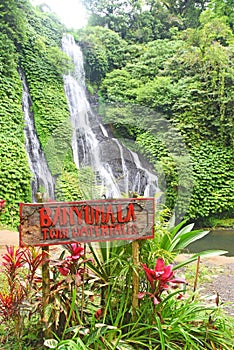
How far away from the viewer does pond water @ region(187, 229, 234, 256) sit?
644cm

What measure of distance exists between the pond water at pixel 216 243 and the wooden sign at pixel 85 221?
4.69m

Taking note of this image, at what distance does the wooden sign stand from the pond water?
4.69m

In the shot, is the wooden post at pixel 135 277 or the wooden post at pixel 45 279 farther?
the wooden post at pixel 135 277

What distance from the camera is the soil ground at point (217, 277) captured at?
3045 mm

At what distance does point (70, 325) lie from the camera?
1688mm

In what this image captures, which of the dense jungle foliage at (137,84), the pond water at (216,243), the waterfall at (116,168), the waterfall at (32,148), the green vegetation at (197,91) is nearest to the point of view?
the waterfall at (116,168)

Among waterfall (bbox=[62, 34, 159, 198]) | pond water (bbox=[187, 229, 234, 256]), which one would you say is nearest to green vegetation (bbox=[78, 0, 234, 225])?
pond water (bbox=[187, 229, 234, 256])

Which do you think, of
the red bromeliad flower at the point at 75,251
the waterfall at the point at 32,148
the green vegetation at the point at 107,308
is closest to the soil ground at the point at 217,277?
the green vegetation at the point at 107,308

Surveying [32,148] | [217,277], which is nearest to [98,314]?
[217,277]

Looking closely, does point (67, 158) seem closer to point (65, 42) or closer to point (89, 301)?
point (89, 301)

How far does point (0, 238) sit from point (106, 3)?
463 inches

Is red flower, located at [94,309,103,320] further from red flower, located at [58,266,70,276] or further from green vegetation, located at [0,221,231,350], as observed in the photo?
red flower, located at [58,266,70,276]

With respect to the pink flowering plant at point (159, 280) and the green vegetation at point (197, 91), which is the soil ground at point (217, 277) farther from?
the green vegetation at point (197, 91)

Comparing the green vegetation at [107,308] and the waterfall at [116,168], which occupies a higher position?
the waterfall at [116,168]
